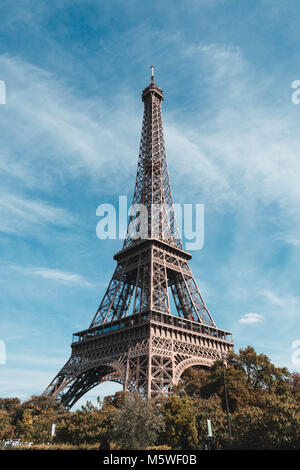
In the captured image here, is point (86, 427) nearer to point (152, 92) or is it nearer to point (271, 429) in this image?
point (271, 429)

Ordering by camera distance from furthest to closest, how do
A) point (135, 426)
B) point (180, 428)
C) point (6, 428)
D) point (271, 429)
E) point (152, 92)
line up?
point (152, 92) → point (6, 428) → point (180, 428) → point (135, 426) → point (271, 429)

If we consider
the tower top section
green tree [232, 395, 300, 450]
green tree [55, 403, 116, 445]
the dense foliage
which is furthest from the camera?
the tower top section

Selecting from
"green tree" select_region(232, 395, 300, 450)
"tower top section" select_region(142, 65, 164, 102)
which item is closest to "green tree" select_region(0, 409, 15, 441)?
"green tree" select_region(232, 395, 300, 450)

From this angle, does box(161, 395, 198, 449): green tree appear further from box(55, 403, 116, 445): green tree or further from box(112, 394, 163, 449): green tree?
box(55, 403, 116, 445): green tree

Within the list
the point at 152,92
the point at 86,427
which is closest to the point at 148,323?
the point at 86,427

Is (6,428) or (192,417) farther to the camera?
(6,428)

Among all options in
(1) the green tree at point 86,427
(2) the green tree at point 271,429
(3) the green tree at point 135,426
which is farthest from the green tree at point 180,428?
(1) the green tree at point 86,427
